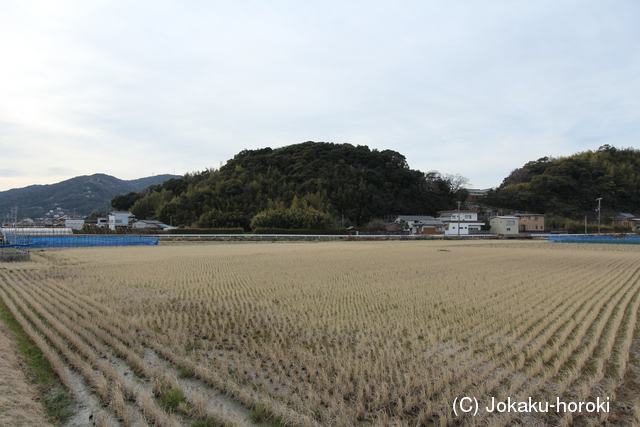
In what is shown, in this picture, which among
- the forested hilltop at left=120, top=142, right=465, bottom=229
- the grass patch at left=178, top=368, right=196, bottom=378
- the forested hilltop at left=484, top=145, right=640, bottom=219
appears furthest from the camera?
the forested hilltop at left=484, top=145, right=640, bottom=219

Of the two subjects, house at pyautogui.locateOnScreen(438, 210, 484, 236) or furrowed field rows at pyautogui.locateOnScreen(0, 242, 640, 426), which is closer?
furrowed field rows at pyautogui.locateOnScreen(0, 242, 640, 426)

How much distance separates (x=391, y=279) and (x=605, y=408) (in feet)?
27.9

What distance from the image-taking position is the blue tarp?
27609 millimetres

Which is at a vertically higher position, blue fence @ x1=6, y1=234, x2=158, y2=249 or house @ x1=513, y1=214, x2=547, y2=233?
house @ x1=513, y1=214, x2=547, y2=233

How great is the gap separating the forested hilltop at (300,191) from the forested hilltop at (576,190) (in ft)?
34.3

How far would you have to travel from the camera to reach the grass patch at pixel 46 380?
143 inches

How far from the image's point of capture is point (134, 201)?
7050 centimetres

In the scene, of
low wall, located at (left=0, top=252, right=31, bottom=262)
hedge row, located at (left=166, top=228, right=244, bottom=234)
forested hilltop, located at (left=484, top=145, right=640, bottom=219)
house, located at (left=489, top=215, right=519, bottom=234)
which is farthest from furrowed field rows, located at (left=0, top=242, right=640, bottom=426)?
forested hilltop, located at (left=484, top=145, right=640, bottom=219)

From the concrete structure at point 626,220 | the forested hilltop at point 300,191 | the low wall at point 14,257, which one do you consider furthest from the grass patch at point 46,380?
the concrete structure at point 626,220

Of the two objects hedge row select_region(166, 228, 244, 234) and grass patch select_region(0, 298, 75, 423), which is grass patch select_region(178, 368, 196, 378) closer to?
grass patch select_region(0, 298, 75, 423)

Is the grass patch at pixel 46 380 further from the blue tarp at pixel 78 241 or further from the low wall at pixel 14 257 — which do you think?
the blue tarp at pixel 78 241

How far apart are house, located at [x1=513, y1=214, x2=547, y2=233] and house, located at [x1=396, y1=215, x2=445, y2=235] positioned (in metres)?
12.3

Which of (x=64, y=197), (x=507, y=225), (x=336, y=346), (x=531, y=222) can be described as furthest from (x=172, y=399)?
(x=64, y=197)

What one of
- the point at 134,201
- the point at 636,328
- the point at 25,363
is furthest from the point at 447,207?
the point at 25,363
